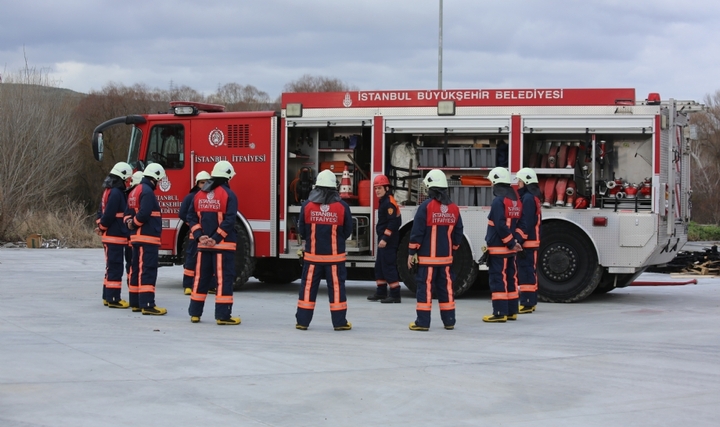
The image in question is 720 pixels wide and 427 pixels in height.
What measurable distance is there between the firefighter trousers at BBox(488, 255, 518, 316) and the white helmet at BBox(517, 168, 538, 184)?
4.77 ft

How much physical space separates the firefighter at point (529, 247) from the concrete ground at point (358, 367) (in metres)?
0.32

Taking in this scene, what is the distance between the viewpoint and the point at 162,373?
7391 mm

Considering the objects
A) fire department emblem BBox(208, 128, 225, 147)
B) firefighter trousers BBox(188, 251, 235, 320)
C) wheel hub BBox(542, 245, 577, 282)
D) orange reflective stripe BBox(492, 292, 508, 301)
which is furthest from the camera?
fire department emblem BBox(208, 128, 225, 147)

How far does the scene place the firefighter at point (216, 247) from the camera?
10.2m

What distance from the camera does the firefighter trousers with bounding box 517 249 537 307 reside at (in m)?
11.6

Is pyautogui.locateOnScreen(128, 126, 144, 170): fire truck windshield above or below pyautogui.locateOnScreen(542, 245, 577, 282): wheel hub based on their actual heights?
above

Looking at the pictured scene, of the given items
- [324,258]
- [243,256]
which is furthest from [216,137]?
[324,258]

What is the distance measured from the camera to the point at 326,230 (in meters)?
9.80

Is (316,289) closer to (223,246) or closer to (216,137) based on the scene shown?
(223,246)

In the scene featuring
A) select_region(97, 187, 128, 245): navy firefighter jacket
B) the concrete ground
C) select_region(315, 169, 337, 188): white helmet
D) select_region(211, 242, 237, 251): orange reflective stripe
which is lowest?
the concrete ground

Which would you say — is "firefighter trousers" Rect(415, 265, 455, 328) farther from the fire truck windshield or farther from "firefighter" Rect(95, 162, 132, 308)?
the fire truck windshield

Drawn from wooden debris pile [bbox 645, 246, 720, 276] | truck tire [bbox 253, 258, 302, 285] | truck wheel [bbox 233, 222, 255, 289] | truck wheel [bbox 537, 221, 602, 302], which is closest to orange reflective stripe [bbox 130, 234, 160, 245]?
truck wheel [bbox 233, 222, 255, 289]

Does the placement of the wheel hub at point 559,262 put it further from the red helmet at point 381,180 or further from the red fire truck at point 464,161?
the red helmet at point 381,180

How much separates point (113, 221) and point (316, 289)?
332 centimetres
